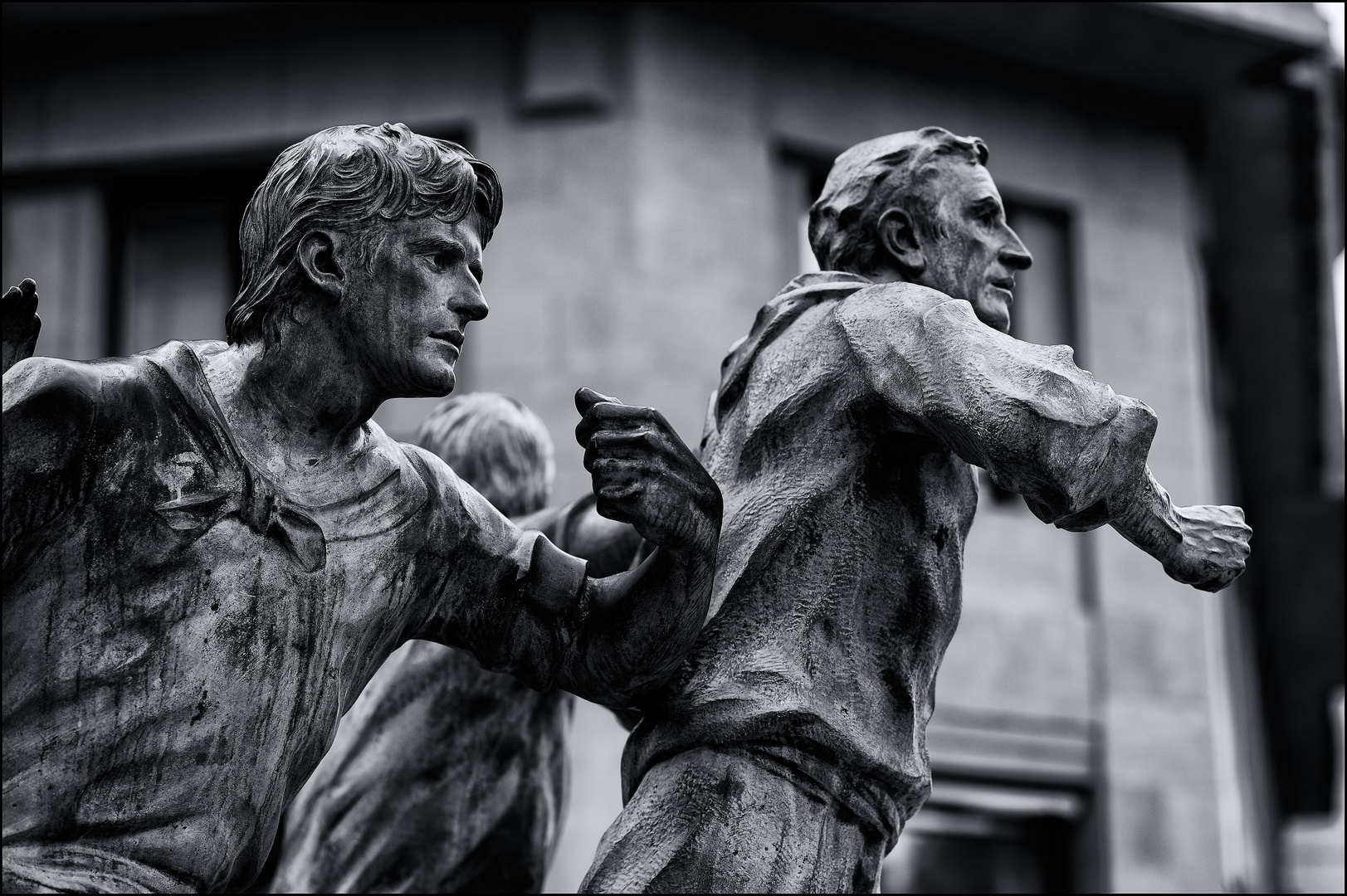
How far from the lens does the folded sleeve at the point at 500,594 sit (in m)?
4.30

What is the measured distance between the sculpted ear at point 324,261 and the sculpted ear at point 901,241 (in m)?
1.23

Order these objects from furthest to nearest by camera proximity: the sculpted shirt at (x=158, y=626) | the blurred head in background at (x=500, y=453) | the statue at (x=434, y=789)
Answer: the blurred head in background at (x=500, y=453) < the statue at (x=434, y=789) < the sculpted shirt at (x=158, y=626)

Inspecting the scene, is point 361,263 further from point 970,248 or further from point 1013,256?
point 1013,256

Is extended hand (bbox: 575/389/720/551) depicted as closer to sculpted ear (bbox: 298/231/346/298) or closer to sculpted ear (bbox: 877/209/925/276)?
sculpted ear (bbox: 298/231/346/298)

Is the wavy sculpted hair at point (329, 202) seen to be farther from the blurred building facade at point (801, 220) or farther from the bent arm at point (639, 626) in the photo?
the blurred building facade at point (801, 220)

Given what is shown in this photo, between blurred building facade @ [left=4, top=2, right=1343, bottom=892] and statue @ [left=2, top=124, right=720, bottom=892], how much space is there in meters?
10.4

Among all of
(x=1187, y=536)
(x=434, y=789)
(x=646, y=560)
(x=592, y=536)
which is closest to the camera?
(x=646, y=560)

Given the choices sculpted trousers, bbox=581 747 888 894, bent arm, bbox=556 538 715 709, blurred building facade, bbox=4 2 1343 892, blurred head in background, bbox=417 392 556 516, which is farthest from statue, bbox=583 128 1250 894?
blurred building facade, bbox=4 2 1343 892

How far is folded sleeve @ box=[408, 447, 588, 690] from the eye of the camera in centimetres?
430

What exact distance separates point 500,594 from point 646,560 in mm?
290

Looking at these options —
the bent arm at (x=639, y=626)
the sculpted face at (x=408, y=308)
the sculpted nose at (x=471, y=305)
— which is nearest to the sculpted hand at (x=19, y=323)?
the sculpted face at (x=408, y=308)

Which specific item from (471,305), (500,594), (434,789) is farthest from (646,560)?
(434,789)

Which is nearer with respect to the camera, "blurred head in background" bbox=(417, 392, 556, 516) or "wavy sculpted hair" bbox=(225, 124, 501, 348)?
"wavy sculpted hair" bbox=(225, 124, 501, 348)

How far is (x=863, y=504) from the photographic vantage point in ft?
14.7
